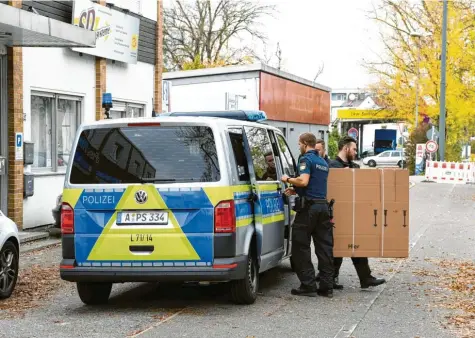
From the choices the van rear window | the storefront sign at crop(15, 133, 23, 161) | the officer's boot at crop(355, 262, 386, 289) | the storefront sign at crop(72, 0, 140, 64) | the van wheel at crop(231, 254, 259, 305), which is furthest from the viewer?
the storefront sign at crop(72, 0, 140, 64)

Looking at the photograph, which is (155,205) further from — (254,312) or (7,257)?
(7,257)

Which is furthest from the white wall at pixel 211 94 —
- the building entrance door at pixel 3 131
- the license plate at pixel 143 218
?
the license plate at pixel 143 218

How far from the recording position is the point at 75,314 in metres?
8.87

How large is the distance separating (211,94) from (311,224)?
15.6m

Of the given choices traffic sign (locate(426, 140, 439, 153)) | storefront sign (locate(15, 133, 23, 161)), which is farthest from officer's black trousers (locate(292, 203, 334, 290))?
traffic sign (locate(426, 140, 439, 153))

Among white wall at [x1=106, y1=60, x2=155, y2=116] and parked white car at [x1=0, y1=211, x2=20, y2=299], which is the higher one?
white wall at [x1=106, y1=60, x2=155, y2=116]

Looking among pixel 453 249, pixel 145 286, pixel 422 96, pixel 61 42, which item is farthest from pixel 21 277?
pixel 422 96

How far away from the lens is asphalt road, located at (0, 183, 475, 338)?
7.90m

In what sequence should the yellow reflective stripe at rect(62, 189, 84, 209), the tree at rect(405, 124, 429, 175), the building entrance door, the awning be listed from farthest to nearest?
the tree at rect(405, 124, 429, 175)
the building entrance door
the awning
the yellow reflective stripe at rect(62, 189, 84, 209)

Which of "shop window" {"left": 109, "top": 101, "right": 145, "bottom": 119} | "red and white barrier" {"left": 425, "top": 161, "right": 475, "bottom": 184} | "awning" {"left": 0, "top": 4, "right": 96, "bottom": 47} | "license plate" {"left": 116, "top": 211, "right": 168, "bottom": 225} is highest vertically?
"awning" {"left": 0, "top": 4, "right": 96, "bottom": 47}

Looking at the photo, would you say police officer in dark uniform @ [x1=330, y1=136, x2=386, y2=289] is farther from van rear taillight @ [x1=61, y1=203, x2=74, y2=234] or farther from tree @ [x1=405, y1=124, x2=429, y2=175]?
tree @ [x1=405, y1=124, x2=429, y2=175]

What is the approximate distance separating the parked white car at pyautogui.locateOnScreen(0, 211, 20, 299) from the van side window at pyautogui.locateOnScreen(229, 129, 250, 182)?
2622 millimetres

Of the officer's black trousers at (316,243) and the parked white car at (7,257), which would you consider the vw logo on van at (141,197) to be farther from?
the officer's black trousers at (316,243)

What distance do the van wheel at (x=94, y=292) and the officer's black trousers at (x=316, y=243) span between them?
2036 millimetres
